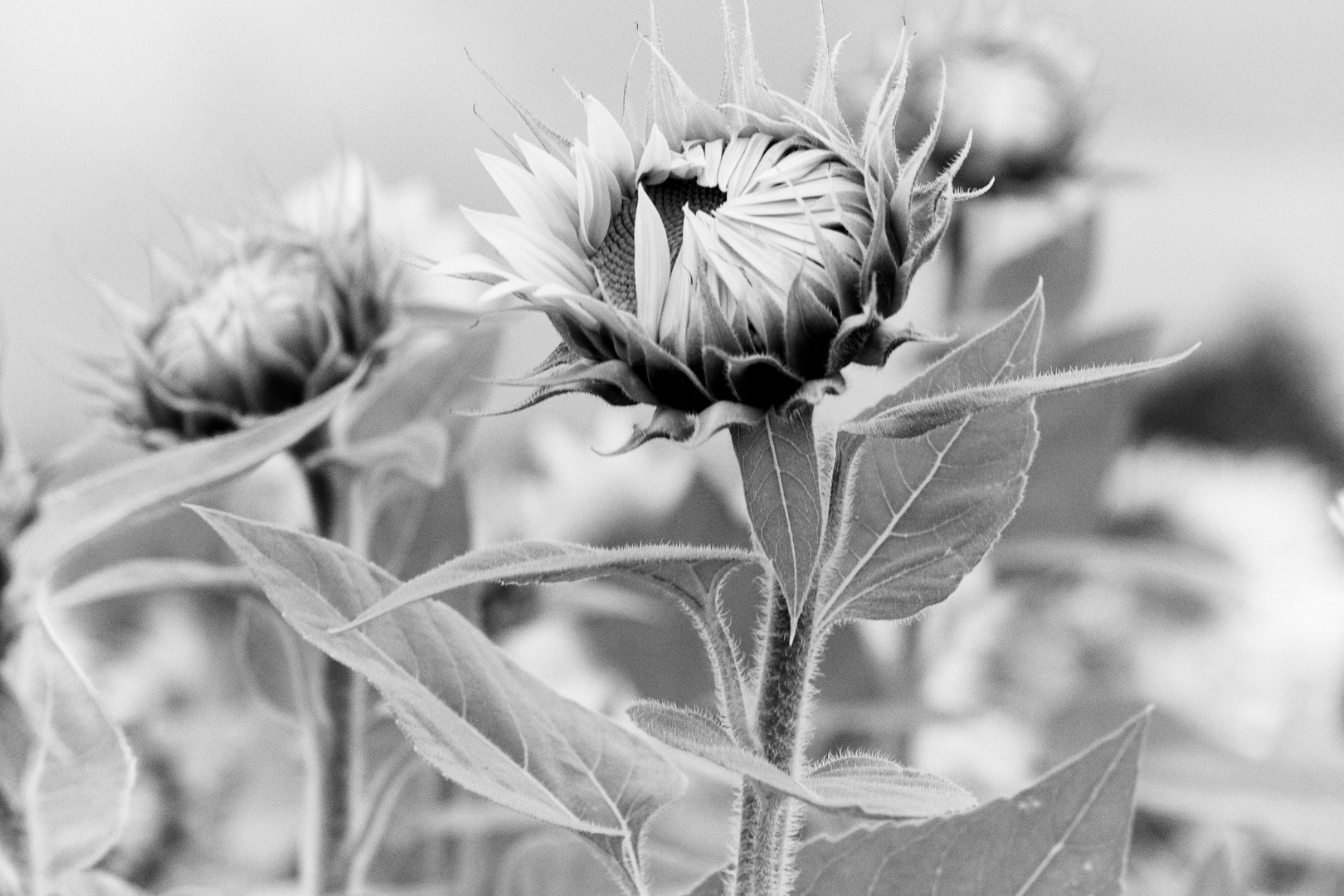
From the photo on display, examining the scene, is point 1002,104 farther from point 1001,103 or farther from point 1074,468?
point 1074,468

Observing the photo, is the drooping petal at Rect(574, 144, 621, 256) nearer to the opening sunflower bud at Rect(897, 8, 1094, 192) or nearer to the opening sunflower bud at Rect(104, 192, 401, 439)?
the opening sunflower bud at Rect(104, 192, 401, 439)

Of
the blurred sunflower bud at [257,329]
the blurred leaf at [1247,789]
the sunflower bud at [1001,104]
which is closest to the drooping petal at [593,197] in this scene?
the blurred sunflower bud at [257,329]

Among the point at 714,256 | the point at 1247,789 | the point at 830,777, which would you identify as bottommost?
the point at 1247,789

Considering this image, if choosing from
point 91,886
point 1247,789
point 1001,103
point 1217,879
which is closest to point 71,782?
point 91,886

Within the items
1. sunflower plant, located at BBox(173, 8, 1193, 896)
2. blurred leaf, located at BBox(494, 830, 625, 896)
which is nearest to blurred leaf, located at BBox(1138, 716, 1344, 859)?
blurred leaf, located at BBox(494, 830, 625, 896)

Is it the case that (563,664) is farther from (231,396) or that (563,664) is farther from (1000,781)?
(231,396)

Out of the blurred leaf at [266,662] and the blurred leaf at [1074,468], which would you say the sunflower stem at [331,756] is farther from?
the blurred leaf at [1074,468]

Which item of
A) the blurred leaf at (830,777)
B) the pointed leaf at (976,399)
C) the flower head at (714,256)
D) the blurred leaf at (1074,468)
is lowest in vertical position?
the blurred leaf at (1074,468)
